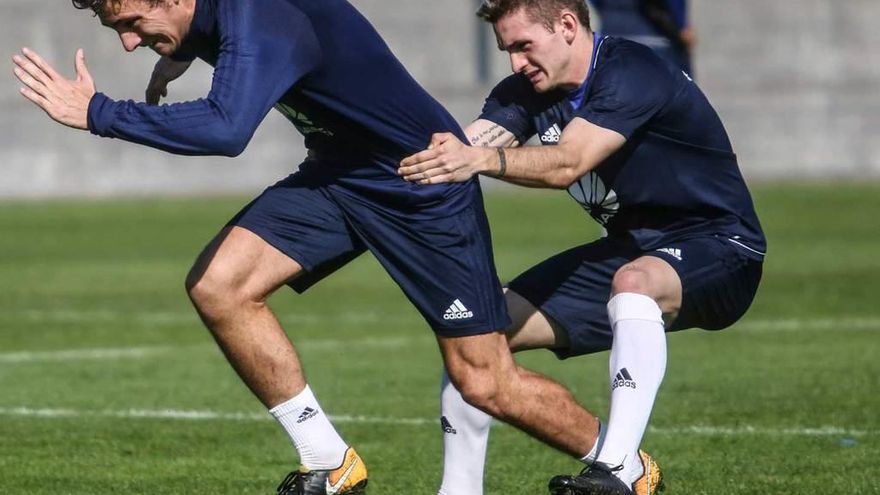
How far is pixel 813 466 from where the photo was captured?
281 inches

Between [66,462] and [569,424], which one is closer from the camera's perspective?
[569,424]

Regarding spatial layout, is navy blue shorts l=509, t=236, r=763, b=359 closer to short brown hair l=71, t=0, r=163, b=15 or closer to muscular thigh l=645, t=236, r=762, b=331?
muscular thigh l=645, t=236, r=762, b=331

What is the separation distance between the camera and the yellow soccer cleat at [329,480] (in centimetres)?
657

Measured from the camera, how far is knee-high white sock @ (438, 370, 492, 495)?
648 centimetres

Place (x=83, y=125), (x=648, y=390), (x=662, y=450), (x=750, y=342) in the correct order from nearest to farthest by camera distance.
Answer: (x=83, y=125) < (x=648, y=390) < (x=662, y=450) < (x=750, y=342)

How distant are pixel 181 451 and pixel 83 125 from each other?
2330mm

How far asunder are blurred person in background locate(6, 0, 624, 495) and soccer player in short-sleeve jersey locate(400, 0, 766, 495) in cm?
34

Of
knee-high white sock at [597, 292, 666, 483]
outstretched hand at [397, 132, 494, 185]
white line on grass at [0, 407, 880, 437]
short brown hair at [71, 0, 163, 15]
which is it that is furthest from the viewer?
white line on grass at [0, 407, 880, 437]

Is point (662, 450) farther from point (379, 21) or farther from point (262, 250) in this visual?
point (379, 21)

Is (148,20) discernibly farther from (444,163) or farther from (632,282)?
(632,282)

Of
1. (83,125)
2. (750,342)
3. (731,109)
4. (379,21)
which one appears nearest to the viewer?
(83,125)

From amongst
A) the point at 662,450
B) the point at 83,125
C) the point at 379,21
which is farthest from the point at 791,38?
the point at 83,125

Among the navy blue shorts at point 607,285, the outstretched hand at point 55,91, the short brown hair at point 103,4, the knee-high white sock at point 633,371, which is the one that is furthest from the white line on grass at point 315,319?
the outstretched hand at point 55,91

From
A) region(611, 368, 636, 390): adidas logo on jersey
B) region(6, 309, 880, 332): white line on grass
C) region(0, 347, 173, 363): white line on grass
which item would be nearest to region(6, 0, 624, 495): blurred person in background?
region(611, 368, 636, 390): adidas logo on jersey
